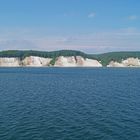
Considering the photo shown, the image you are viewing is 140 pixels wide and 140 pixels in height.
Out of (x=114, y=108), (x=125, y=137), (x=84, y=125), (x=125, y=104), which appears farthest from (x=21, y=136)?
(x=125, y=104)

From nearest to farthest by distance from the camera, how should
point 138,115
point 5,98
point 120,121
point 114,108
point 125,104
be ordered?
1. point 120,121
2. point 138,115
3. point 114,108
4. point 125,104
5. point 5,98

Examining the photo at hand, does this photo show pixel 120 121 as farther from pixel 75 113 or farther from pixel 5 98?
pixel 5 98

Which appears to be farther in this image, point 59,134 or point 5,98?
point 5,98

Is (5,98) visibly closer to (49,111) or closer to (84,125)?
(49,111)

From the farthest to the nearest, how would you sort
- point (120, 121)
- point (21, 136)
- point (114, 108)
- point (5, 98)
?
point (5, 98) < point (114, 108) < point (120, 121) < point (21, 136)

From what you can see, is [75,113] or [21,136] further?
[75,113]

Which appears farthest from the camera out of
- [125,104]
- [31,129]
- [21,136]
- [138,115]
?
[125,104]

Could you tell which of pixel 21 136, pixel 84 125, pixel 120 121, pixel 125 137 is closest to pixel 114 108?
pixel 120 121

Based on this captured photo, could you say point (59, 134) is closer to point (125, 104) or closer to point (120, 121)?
point (120, 121)

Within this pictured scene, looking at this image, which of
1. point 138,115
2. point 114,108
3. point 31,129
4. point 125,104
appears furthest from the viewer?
point 125,104
